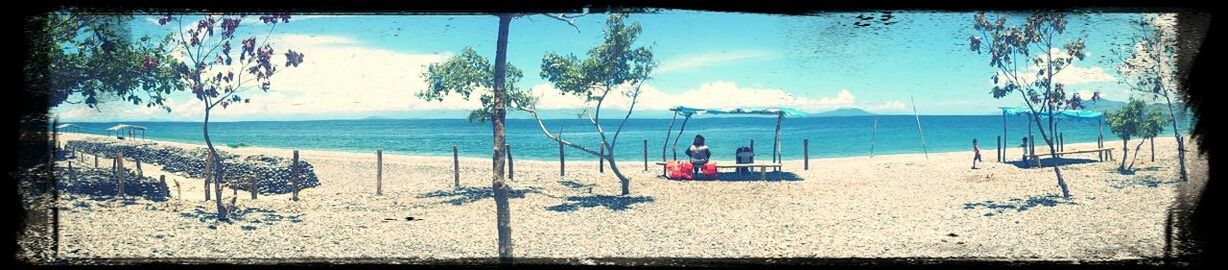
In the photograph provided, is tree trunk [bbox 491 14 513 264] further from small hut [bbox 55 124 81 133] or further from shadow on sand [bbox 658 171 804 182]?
small hut [bbox 55 124 81 133]

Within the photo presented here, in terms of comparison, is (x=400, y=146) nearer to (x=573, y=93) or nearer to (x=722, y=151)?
(x=573, y=93)

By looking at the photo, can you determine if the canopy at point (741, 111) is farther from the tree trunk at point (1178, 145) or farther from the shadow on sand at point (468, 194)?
the tree trunk at point (1178, 145)

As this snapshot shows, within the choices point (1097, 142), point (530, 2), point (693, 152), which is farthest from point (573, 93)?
point (1097, 142)

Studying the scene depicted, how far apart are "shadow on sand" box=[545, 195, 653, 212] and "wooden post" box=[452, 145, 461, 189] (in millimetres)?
463

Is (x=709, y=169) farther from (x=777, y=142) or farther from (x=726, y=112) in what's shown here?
(x=726, y=112)

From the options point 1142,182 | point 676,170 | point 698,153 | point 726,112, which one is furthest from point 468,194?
point 1142,182

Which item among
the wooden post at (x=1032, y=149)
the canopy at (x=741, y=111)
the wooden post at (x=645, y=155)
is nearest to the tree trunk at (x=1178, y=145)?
the wooden post at (x=1032, y=149)

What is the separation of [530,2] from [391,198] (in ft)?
5.74

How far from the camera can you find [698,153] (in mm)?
3117

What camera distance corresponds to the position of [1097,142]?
3.10 m

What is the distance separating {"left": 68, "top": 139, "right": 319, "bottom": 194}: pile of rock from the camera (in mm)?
2686

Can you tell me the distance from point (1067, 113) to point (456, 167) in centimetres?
297

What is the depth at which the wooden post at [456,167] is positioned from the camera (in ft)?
10.0

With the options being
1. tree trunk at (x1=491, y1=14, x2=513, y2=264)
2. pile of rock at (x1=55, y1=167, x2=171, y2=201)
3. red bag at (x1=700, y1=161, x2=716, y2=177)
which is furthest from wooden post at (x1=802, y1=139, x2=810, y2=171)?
pile of rock at (x1=55, y1=167, x2=171, y2=201)
